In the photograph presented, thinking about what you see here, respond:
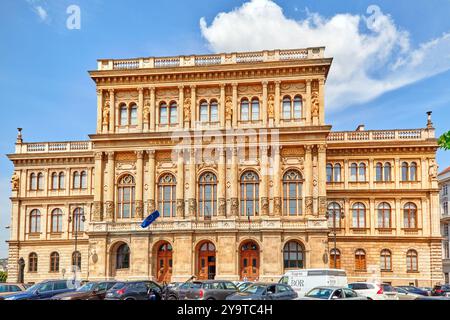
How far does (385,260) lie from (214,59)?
957 inches

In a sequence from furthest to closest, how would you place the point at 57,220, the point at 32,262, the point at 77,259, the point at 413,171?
1. the point at 57,220
2. the point at 32,262
3. the point at 77,259
4. the point at 413,171

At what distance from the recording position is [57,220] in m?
55.3

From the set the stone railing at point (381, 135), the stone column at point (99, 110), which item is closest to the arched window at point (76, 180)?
the stone column at point (99, 110)

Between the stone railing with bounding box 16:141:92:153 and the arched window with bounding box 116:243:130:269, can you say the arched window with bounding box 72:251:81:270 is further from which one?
the stone railing with bounding box 16:141:92:153

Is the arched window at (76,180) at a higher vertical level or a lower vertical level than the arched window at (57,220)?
higher

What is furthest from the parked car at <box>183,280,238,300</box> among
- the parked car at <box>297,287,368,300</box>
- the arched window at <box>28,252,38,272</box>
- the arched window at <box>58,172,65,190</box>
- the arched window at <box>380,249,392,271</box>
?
the arched window at <box>28,252,38,272</box>

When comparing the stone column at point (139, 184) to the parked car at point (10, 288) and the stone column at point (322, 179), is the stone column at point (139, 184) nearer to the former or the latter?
the stone column at point (322, 179)

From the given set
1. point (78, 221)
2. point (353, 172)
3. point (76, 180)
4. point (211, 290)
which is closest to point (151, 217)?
point (211, 290)

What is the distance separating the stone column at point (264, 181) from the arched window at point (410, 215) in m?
13.6

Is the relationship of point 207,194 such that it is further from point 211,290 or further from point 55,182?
point 211,290

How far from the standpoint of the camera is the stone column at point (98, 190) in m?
48.0
